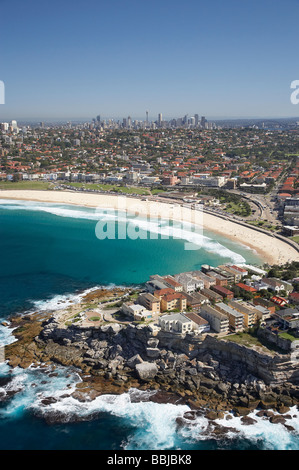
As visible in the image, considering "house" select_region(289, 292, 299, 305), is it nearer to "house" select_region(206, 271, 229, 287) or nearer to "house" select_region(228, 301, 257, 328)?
"house" select_region(228, 301, 257, 328)

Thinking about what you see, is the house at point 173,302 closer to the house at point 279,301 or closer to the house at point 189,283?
the house at point 189,283

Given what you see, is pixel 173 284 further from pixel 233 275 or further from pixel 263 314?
pixel 263 314

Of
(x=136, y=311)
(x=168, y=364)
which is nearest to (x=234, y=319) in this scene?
(x=168, y=364)

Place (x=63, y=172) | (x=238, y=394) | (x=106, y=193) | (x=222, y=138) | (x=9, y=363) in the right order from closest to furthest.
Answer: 1. (x=238, y=394)
2. (x=9, y=363)
3. (x=106, y=193)
4. (x=63, y=172)
5. (x=222, y=138)

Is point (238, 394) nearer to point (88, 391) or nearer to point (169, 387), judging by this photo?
point (169, 387)

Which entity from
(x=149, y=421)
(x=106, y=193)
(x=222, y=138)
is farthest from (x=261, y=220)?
(x=222, y=138)

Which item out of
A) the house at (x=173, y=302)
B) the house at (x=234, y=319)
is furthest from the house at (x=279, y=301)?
the house at (x=173, y=302)
